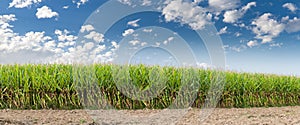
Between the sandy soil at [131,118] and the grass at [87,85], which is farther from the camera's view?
the grass at [87,85]

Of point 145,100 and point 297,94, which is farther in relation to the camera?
point 297,94

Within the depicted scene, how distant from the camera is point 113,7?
498 centimetres

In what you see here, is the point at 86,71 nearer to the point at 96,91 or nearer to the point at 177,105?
the point at 96,91

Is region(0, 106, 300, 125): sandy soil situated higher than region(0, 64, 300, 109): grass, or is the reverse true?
region(0, 64, 300, 109): grass

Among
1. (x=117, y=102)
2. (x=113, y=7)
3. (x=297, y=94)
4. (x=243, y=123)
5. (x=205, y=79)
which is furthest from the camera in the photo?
(x=297, y=94)

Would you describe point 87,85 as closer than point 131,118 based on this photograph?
No

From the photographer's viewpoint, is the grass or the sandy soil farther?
the grass

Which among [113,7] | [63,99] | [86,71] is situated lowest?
[63,99]

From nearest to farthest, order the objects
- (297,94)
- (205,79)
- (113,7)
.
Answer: (113,7)
(205,79)
(297,94)

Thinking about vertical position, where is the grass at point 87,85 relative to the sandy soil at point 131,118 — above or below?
above

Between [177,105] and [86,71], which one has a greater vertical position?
[86,71]

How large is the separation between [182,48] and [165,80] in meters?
1.69

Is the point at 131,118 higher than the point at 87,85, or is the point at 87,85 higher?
the point at 87,85

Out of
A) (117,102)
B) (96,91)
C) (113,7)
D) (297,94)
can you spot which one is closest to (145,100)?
(117,102)
